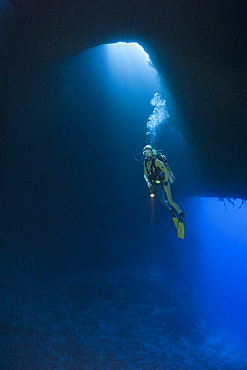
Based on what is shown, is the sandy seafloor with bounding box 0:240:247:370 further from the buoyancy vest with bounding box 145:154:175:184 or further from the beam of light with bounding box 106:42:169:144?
the beam of light with bounding box 106:42:169:144

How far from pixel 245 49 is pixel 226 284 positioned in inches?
602

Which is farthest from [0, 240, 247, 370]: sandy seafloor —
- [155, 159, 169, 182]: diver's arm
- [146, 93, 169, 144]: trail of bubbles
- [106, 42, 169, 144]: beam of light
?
[106, 42, 169, 144]: beam of light

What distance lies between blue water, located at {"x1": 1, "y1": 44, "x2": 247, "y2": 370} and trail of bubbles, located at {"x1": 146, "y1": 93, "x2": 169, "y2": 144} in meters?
0.31

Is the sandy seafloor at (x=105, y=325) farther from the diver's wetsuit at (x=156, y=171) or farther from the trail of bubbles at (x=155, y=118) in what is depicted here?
the trail of bubbles at (x=155, y=118)

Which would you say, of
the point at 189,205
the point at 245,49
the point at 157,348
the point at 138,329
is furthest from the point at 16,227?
the point at 189,205

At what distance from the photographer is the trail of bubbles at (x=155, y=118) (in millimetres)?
13220

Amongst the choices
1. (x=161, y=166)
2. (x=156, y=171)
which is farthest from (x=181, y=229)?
(x=161, y=166)

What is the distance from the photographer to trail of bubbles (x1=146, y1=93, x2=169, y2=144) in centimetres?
1322

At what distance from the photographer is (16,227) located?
10.3m

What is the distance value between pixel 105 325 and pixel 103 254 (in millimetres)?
2996

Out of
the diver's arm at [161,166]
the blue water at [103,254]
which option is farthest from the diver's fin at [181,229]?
the blue water at [103,254]

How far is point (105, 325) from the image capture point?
1054cm

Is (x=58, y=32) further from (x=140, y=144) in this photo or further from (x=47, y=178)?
(x=140, y=144)

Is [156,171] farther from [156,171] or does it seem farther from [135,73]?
[135,73]
